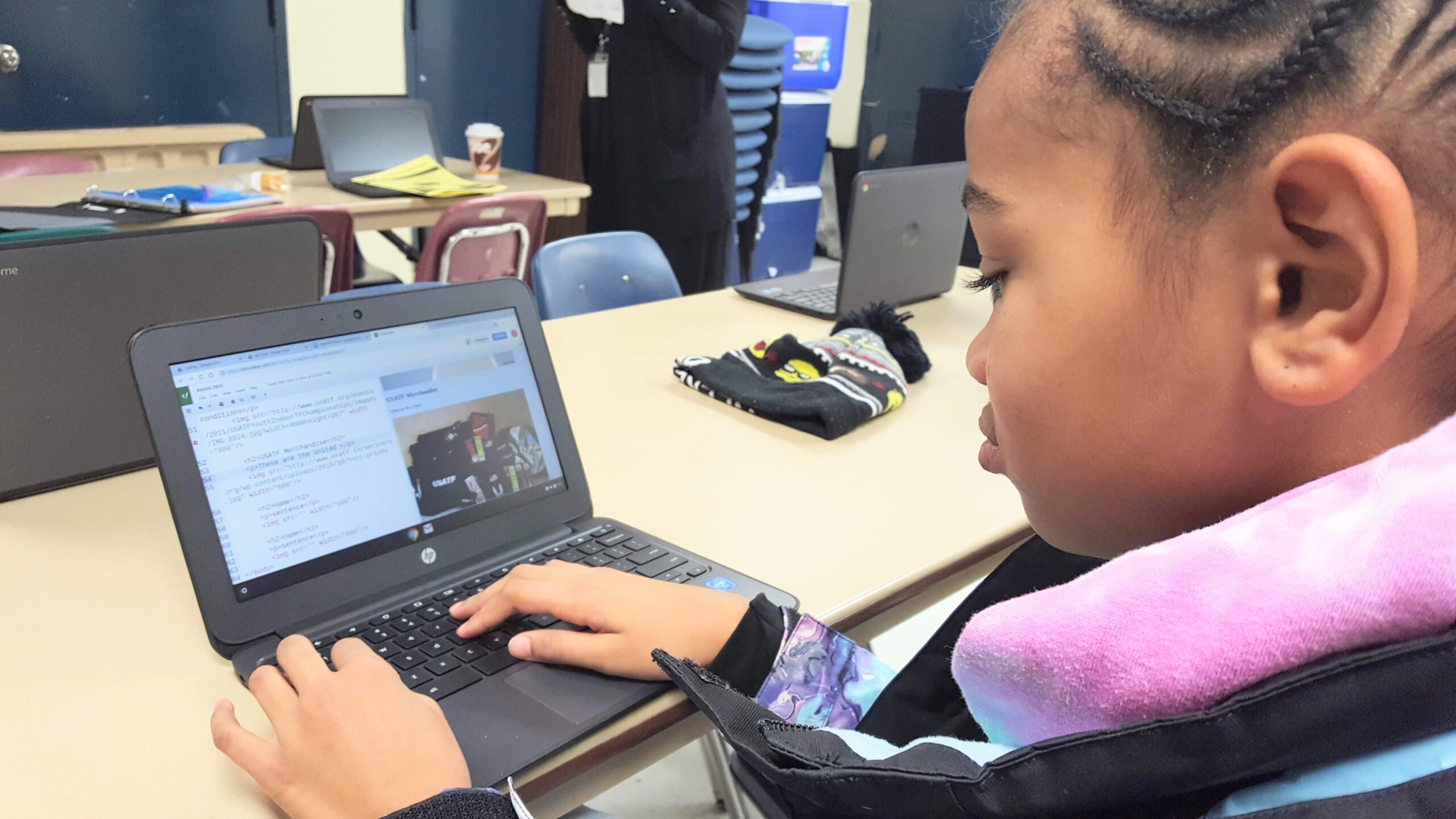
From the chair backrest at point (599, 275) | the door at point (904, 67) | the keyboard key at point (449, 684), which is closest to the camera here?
the keyboard key at point (449, 684)

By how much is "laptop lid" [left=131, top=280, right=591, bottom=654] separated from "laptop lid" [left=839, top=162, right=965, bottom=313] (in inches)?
34.1

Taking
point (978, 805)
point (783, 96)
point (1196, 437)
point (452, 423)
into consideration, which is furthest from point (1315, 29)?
point (783, 96)

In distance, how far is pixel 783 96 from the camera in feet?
15.4

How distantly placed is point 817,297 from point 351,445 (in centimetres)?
118

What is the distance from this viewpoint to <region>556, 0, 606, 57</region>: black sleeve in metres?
2.70

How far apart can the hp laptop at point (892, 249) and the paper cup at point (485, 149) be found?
5.06 feet

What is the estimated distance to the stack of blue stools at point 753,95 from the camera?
11.1 ft

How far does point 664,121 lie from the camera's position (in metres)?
2.65

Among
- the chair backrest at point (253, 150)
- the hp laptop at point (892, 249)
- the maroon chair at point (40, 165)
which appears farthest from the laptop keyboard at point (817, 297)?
the maroon chair at point (40, 165)

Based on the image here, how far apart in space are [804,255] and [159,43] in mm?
2891

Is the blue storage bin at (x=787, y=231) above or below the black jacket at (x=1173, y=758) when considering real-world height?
below

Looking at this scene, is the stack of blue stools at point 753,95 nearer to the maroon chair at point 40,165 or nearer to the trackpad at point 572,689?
the maroon chair at point 40,165

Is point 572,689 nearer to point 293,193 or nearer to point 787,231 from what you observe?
point 293,193

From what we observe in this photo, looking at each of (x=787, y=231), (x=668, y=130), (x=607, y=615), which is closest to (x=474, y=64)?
(x=787, y=231)
